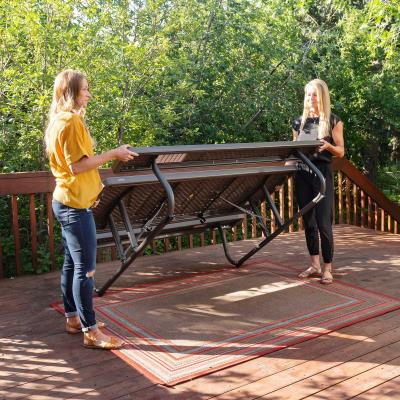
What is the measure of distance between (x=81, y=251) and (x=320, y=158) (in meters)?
2.03

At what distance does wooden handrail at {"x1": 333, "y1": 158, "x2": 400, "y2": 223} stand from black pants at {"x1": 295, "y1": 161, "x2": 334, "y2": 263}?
7.07 feet

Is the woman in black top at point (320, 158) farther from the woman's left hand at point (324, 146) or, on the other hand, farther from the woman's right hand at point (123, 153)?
the woman's right hand at point (123, 153)

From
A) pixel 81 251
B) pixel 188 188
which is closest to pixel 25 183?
pixel 188 188

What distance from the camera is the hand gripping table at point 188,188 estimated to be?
121 inches

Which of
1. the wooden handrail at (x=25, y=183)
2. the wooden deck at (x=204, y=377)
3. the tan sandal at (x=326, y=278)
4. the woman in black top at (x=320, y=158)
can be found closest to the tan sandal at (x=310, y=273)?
the woman in black top at (x=320, y=158)

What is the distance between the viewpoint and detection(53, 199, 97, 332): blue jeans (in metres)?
2.61

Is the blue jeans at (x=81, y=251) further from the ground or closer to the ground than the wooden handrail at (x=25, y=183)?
closer to the ground

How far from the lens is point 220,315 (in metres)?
3.32

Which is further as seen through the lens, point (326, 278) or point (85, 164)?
point (326, 278)

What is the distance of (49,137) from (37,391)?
47.5 inches

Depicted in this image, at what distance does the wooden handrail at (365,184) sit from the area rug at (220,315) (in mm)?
2261

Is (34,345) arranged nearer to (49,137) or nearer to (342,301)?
(49,137)

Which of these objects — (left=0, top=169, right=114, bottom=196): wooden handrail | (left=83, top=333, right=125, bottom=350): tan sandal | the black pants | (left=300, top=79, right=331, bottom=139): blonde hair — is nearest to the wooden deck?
(left=83, top=333, right=125, bottom=350): tan sandal

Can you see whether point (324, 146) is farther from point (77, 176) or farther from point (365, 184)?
point (365, 184)
